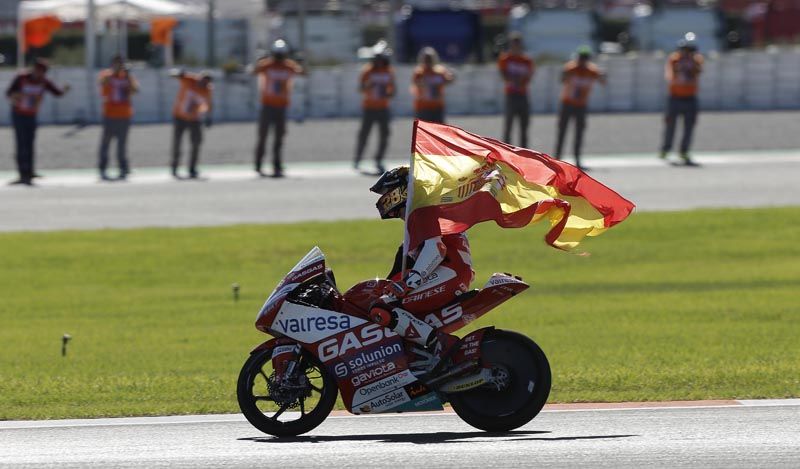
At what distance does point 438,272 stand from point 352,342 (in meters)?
0.59

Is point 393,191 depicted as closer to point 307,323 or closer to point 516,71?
point 307,323

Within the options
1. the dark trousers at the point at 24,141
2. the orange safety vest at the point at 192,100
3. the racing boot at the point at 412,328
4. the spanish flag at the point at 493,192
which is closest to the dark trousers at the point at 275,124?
the orange safety vest at the point at 192,100

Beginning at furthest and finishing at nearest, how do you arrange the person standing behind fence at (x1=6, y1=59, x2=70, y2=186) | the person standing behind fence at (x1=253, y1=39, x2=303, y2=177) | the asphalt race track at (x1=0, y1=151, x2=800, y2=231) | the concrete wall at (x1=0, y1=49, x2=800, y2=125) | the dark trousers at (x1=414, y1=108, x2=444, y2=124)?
1. the concrete wall at (x1=0, y1=49, x2=800, y2=125)
2. the dark trousers at (x1=414, y1=108, x2=444, y2=124)
3. the person standing behind fence at (x1=253, y1=39, x2=303, y2=177)
4. the person standing behind fence at (x1=6, y1=59, x2=70, y2=186)
5. the asphalt race track at (x1=0, y1=151, x2=800, y2=231)

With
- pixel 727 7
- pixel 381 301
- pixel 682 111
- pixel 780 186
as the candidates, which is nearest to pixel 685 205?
pixel 780 186

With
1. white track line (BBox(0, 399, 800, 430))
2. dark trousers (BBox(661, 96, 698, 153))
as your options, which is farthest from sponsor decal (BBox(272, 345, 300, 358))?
dark trousers (BBox(661, 96, 698, 153))

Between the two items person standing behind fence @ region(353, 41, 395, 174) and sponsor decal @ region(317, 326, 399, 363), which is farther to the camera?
person standing behind fence @ region(353, 41, 395, 174)

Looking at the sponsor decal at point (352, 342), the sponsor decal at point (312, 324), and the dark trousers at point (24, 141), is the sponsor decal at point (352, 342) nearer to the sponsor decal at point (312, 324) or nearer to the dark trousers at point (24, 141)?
the sponsor decal at point (312, 324)

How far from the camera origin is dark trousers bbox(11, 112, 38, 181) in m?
22.0

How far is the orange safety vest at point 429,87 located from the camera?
22984 mm

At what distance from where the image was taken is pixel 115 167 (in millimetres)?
24875

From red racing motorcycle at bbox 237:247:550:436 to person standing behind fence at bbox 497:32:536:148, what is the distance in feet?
50.7

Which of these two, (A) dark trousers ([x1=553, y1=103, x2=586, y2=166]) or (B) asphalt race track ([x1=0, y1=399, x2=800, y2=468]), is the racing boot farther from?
(A) dark trousers ([x1=553, y1=103, x2=586, y2=166])

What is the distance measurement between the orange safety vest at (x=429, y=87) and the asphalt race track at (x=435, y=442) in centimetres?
1453

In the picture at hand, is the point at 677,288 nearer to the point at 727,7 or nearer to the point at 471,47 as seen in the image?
the point at 471,47
